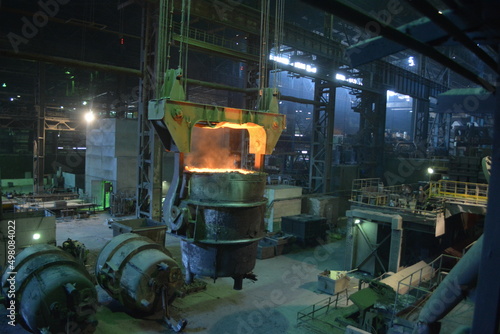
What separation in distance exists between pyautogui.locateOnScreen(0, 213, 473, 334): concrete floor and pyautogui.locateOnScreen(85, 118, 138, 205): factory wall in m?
7.28

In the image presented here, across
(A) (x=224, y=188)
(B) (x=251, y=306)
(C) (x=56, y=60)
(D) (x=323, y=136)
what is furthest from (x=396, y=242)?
(C) (x=56, y=60)

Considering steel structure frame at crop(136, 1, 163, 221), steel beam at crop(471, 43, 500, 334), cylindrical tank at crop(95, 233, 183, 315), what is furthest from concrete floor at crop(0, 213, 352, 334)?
steel beam at crop(471, 43, 500, 334)

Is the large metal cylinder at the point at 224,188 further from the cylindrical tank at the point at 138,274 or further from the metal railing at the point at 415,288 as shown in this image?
the metal railing at the point at 415,288

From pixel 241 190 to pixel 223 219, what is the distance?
0.50 metres

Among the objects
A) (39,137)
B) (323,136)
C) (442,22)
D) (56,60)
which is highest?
(56,60)

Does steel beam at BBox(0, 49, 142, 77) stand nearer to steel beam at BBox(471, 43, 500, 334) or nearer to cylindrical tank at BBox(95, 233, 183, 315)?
cylindrical tank at BBox(95, 233, 183, 315)

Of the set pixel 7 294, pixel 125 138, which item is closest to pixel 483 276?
pixel 7 294

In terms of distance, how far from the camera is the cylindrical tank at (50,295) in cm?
777

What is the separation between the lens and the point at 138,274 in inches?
374

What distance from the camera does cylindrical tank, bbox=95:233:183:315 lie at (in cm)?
952

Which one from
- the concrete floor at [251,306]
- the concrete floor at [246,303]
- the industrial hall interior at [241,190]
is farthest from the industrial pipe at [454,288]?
the concrete floor at [246,303]

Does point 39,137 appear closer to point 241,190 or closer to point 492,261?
point 241,190

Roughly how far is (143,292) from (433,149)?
115ft

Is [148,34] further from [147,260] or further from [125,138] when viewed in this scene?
[147,260]
